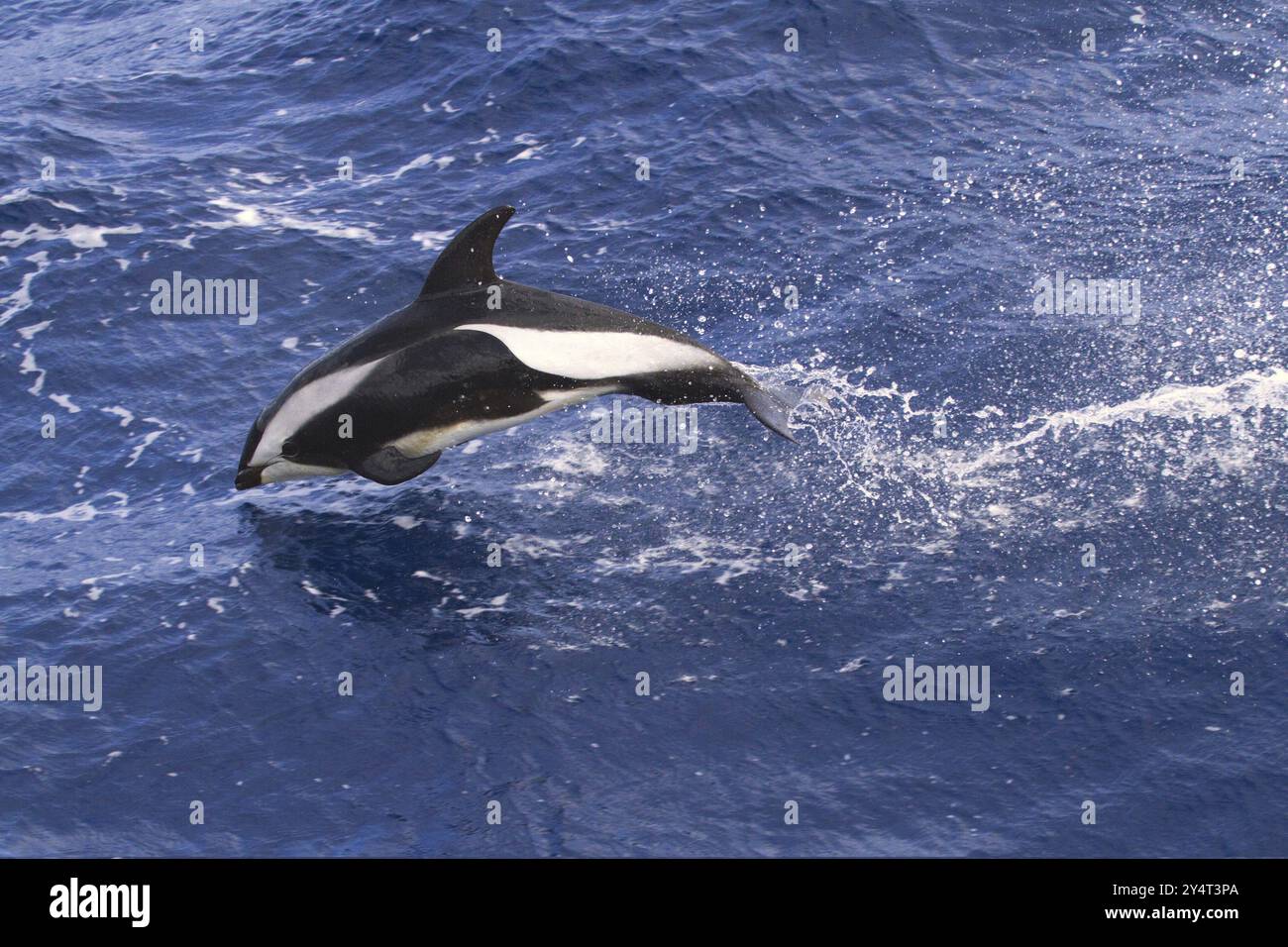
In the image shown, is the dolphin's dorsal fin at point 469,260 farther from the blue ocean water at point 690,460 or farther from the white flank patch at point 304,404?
the blue ocean water at point 690,460

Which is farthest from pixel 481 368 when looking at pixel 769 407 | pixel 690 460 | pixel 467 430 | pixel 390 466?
pixel 690 460

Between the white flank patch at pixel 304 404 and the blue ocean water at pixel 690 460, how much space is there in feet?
3.44

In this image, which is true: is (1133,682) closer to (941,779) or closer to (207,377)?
(941,779)

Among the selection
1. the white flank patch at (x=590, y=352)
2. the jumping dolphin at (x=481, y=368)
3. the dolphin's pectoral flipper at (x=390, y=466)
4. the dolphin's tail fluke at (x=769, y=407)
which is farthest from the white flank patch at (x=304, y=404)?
the dolphin's tail fluke at (x=769, y=407)

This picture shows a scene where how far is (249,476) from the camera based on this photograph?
60.9 ft

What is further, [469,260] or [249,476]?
[249,476]

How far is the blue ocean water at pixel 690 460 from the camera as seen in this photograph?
1443 cm

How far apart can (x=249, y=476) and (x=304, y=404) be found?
136cm

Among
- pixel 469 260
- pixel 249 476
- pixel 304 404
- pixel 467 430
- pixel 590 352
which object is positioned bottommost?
pixel 249 476

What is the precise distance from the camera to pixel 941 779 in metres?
14.2

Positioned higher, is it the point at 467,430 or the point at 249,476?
the point at 467,430

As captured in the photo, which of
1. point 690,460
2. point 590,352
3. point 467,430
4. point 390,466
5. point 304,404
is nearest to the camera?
point 590,352

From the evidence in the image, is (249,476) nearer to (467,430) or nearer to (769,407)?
(467,430)

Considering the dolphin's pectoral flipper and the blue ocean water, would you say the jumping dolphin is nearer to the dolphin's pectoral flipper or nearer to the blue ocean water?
the dolphin's pectoral flipper
